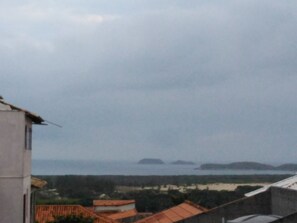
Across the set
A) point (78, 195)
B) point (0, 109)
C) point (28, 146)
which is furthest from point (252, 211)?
point (78, 195)

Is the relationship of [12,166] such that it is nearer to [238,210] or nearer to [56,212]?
[238,210]

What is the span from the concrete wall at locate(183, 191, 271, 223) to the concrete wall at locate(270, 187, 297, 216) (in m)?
0.47

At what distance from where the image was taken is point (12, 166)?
1802cm

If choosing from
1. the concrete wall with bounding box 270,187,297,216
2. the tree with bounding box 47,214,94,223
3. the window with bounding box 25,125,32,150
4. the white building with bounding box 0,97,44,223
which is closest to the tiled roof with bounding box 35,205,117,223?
the tree with bounding box 47,214,94,223

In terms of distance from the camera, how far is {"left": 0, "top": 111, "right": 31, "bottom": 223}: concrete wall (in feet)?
58.7

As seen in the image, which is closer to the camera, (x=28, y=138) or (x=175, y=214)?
(x=28, y=138)

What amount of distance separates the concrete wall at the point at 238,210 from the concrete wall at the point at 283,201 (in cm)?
47

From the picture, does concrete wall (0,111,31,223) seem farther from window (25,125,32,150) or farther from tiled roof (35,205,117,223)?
tiled roof (35,205,117,223)

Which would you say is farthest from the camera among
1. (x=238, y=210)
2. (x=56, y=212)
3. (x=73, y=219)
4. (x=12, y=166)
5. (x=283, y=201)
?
(x=56, y=212)

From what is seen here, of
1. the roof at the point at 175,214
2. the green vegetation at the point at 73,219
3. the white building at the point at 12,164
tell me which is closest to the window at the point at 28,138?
the white building at the point at 12,164

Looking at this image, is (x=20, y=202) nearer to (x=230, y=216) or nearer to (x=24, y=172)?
(x=24, y=172)

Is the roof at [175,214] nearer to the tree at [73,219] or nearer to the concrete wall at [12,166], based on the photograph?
the tree at [73,219]

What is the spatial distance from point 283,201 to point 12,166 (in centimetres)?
1186

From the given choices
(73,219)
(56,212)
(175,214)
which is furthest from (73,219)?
(175,214)
